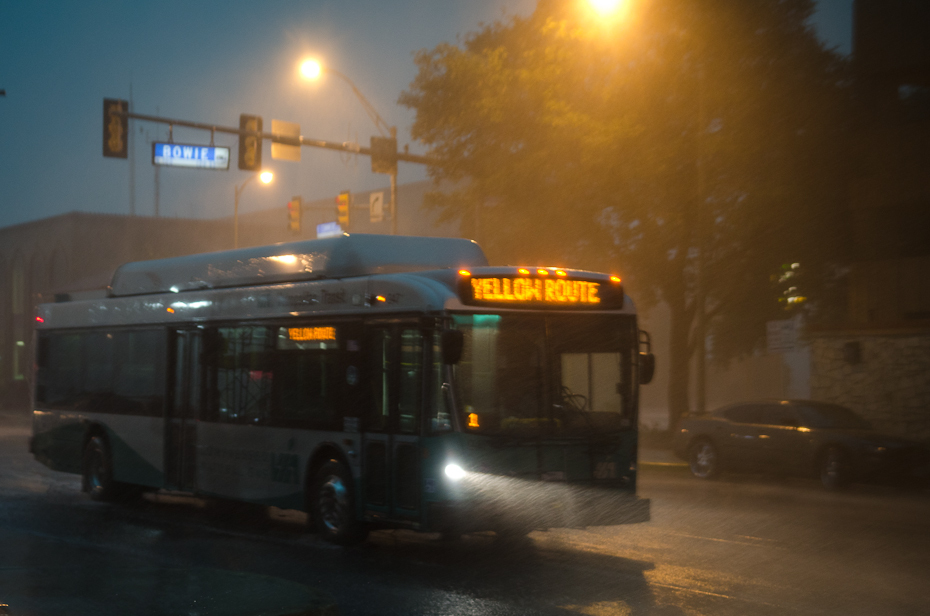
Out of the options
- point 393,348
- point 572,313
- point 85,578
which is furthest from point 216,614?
point 572,313

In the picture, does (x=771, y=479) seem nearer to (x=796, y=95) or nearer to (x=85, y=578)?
(x=796, y=95)

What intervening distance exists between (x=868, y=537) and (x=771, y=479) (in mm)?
7128

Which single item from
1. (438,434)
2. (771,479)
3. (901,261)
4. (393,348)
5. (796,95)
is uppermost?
(796,95)

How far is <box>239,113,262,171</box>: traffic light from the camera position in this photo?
21062mm

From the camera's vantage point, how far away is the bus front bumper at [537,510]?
30.8ft

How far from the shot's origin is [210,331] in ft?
42.2

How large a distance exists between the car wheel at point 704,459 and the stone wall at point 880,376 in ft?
15.7

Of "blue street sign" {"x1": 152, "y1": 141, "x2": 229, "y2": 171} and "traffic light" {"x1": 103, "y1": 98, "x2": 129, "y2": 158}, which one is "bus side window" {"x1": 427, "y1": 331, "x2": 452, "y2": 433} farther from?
"blue street sign" {"x1": 152, "y1": 141, "x2": 229, "y2": 171}

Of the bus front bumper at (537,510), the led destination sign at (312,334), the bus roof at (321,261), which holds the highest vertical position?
the bus roof at (321,261)

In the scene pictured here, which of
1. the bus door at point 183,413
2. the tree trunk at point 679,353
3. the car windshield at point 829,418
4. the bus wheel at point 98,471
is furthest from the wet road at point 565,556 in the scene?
the tree trunk at point 679,353

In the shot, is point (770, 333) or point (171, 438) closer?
point (171, 438)

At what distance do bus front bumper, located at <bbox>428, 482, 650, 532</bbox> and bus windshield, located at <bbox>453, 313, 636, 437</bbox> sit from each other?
0.56m

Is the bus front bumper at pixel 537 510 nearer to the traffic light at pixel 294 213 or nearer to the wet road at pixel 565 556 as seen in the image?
the wet road at pixel 565 556

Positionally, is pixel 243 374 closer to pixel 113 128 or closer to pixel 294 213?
pixel 113 128
